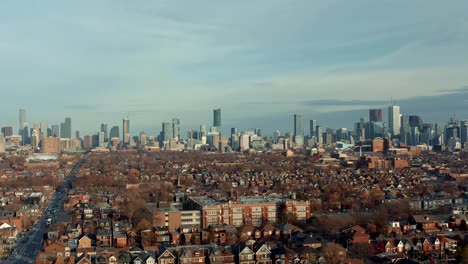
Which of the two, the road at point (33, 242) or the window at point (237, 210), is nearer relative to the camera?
the road at point (33, 242)

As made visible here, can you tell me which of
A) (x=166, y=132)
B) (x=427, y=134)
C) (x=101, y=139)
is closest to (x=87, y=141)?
(x=101, y=139)

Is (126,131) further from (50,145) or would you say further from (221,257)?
(221,257)

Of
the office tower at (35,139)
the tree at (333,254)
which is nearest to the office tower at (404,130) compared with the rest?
the office tower at (35,139)

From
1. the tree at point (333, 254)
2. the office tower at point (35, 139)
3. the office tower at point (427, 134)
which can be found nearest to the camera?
the tree at point (333, 254)

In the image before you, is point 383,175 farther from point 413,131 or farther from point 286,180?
point 413,131

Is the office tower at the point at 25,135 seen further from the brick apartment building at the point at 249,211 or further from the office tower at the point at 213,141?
the brick apartment building at the point at 249,211

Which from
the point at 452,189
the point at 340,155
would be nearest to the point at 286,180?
the point at 452,189

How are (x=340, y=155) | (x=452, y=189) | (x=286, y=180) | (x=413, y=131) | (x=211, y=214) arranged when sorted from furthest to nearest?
1. (x=413, y=131)
2. (x=340, y=155)
3. (x=286, y=180)
4. (x=452, y=189)
5. (x=211, y=214)

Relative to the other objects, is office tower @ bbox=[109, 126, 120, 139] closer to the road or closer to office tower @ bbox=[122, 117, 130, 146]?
office tower @ bbox=[122, 117, 130, 146]
